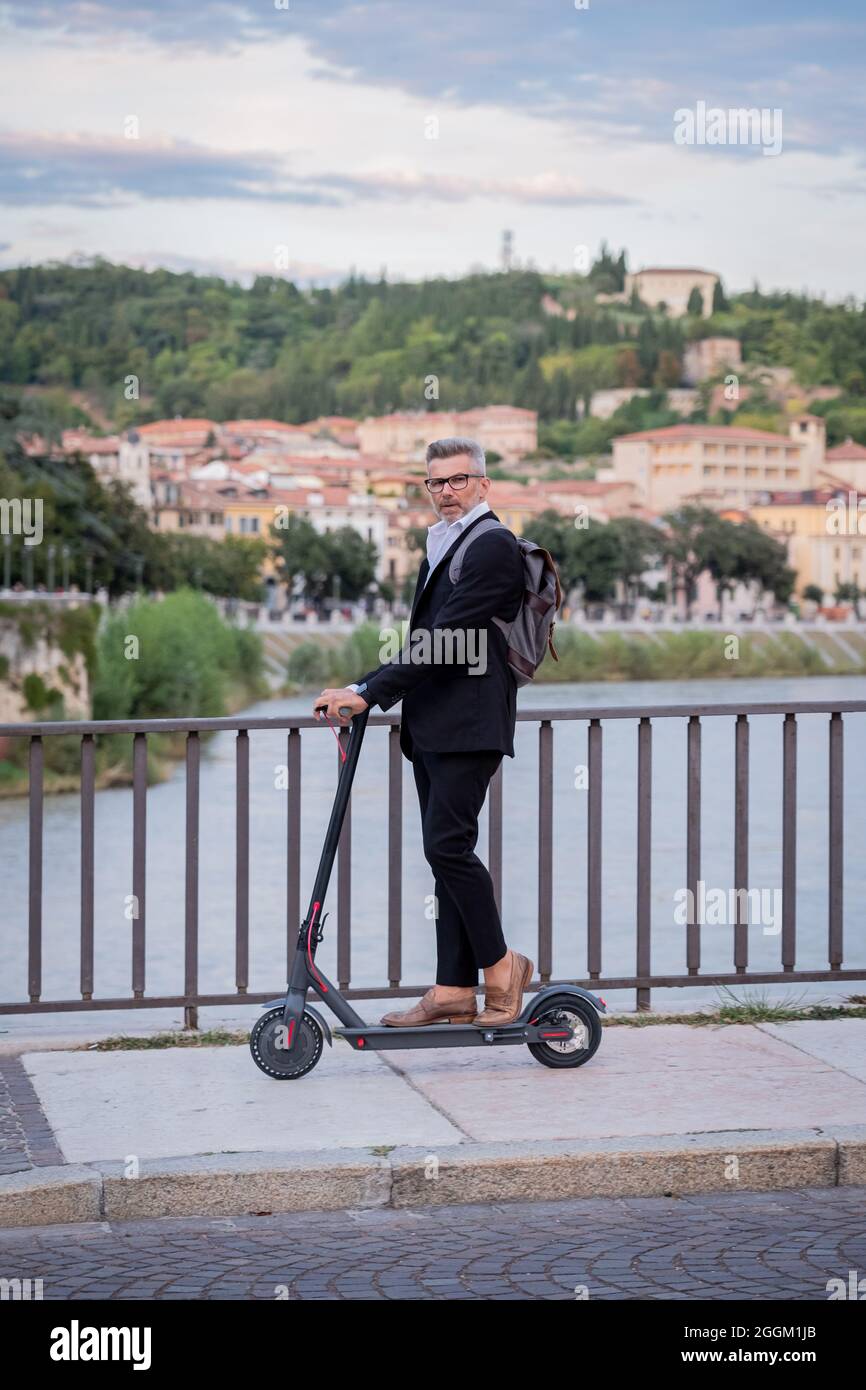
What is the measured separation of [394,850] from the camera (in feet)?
22.5

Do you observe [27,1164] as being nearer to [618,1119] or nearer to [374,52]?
[618,1119]

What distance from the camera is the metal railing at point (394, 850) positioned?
21.9 feet

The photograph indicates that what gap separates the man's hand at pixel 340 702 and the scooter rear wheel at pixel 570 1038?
1061mm

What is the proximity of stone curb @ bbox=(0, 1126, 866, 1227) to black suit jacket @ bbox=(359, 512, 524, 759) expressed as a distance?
1301 mm

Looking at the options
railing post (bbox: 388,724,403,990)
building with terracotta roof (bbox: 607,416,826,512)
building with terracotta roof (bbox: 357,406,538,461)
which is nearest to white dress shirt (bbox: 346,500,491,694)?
railing post (bbox: 388,724,403,990)

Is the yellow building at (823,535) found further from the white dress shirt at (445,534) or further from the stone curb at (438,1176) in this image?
the stone curb at (438,1176)

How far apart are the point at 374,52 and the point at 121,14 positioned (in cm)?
2142

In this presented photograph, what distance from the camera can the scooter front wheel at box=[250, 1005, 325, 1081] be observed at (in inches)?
231

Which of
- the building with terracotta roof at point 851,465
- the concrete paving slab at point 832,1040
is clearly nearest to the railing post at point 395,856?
the concrete paving slab at point 832,1040

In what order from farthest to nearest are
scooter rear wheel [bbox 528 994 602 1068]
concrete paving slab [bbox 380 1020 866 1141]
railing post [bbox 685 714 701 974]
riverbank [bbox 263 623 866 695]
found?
riverbank [bbox 263 623 866 695] < railing post [bbox 685 714 701 974] < scooter rear wheel [bbox 528 994 602 1068] < concrete paving slab [bbox 380 1020 866 1141]

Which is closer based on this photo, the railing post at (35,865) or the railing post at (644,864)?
the railing post at (35,865)

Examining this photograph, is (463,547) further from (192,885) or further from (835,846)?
(835,846)

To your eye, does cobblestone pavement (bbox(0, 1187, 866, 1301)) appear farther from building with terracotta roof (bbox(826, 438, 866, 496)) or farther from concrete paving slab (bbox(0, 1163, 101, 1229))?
building with terracotta roof (bbox(826, 438, 866, 496))
